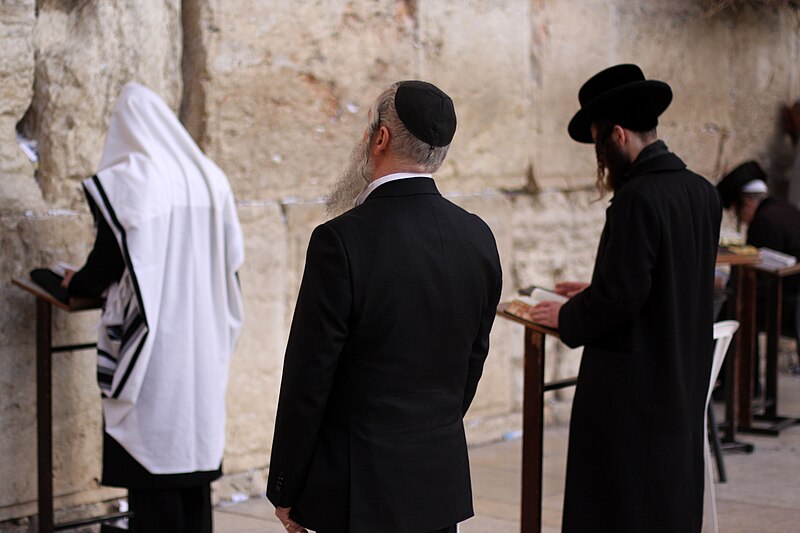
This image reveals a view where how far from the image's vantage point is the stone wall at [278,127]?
4492mm

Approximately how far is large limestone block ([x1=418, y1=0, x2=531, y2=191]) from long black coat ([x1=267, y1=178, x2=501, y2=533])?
3.46 metres

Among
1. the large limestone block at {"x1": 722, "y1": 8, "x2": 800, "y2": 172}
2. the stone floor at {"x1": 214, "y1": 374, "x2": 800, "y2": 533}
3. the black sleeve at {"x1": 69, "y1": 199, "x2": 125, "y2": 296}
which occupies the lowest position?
the stone floor at {"x1": 214, "y1": 374, "x2": 800, "y2": 533}

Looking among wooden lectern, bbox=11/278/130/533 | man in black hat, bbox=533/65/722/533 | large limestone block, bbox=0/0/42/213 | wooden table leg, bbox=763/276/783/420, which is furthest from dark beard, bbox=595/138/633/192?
wooden table leg, bbox=763/276/783/420

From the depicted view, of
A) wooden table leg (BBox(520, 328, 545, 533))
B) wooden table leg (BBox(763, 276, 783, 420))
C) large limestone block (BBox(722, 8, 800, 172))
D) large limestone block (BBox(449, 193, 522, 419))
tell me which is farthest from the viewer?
large limestone block (BBox(722, 8, 800, 172))

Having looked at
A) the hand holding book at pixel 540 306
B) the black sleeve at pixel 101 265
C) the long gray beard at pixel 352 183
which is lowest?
the hand holding book at pixel 540 306

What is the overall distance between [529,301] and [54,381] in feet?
6.46

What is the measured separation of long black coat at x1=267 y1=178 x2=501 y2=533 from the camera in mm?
2439

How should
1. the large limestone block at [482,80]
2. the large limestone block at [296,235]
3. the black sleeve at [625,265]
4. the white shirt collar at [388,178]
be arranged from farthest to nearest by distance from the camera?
the large limestone block at [482,80], the large limestone block at [296,235], the black sleeve at [625,265], the white shirt collar at [388,178]

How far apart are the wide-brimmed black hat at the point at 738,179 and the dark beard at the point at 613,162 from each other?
3853 millimetres

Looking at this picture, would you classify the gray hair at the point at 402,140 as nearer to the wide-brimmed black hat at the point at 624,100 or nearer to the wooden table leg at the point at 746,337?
the wide-brimmed black hat at the point at 624,100

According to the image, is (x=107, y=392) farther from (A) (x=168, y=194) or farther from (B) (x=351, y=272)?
(B) (x=351, y=272)

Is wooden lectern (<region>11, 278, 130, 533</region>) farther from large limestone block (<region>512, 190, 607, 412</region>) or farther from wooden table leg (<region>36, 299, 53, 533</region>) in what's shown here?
large limestone block (<region>512, 190, 607, 412</region>)

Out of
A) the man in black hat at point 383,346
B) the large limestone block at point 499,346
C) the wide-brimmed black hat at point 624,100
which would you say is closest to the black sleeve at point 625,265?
the wide-brimmed black hat at point 624,100

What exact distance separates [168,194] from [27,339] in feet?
3.19
